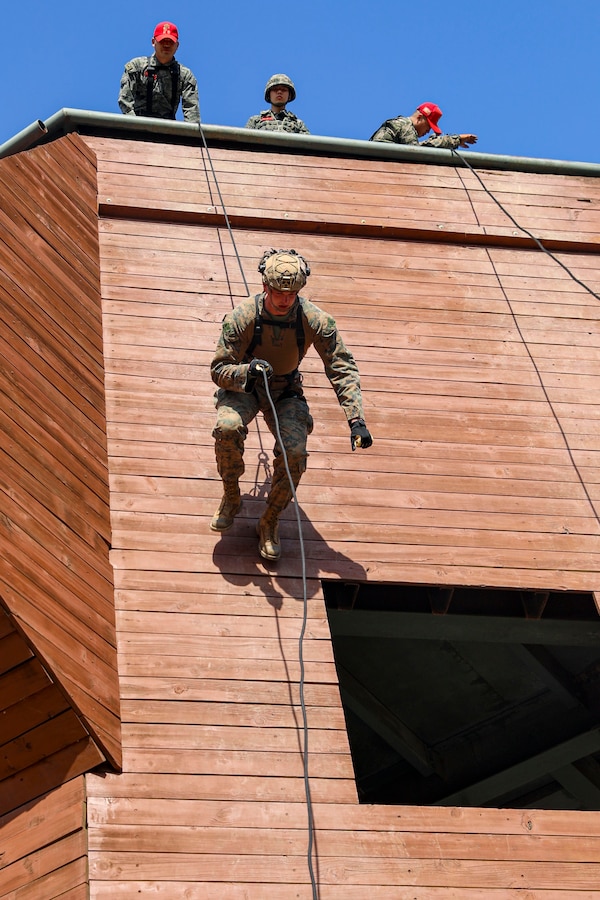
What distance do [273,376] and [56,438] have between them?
1.39 m

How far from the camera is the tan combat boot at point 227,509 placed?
808cm

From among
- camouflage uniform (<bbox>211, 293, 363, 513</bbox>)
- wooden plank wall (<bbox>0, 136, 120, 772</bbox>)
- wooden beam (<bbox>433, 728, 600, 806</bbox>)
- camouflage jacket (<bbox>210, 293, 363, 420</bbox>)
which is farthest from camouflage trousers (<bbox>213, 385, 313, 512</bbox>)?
wooden beam (<bbox>433, 728, 600, 806</bbox>)

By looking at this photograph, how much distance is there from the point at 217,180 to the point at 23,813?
5742 millimetres

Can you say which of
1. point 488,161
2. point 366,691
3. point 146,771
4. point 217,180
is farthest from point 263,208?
point 146,771

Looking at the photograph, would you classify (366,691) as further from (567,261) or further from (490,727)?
(567,261)

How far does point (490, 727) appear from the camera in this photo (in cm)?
1212

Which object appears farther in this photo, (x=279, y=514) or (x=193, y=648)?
(x=279, y=514)

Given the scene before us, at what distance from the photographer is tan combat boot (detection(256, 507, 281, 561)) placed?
8.14 meters

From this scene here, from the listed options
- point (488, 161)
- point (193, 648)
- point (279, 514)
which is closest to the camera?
point (193, 648)

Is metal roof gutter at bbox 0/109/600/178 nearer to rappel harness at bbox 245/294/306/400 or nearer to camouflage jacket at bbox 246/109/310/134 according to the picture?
camouflage jacket at bbox 246/109/310/134

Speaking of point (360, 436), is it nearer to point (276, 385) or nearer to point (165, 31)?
point (276, 385)

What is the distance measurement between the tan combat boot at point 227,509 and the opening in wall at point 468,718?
359cm

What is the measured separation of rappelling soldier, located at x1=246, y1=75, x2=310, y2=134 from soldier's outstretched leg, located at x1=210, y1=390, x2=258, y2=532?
580 cm

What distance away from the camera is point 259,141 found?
36.6 feet
